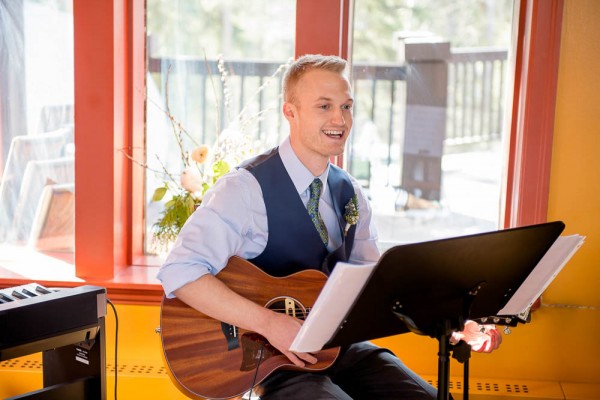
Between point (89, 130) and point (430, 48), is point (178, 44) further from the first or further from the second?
point (430, 48)

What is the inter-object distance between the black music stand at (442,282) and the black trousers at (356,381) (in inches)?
13.1

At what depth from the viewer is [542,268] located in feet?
6.31

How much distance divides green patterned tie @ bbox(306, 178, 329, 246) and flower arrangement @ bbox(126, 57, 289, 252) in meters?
0.80

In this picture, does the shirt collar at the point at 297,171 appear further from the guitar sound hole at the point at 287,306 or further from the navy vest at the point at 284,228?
the guitar sound hole at the point at 287,306

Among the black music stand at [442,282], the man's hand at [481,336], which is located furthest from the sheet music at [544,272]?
the man's hand at [481,336]

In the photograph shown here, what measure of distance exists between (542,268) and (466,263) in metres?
0.29

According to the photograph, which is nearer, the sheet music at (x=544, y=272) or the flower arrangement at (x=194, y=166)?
the sheet music at (x=544, y=272)

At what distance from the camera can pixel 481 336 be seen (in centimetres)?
222

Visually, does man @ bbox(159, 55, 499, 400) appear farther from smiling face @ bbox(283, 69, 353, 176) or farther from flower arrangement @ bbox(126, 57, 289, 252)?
flower arrangement @ bbox(126, 57, 289, 252)

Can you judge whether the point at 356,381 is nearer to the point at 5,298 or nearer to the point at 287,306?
the point at 287,306

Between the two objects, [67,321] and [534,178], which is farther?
[534,178]

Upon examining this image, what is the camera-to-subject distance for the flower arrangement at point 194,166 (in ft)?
10.1

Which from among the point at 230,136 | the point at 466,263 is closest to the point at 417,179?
the point at 230,136

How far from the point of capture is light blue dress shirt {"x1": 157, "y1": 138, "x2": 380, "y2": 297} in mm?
2121
